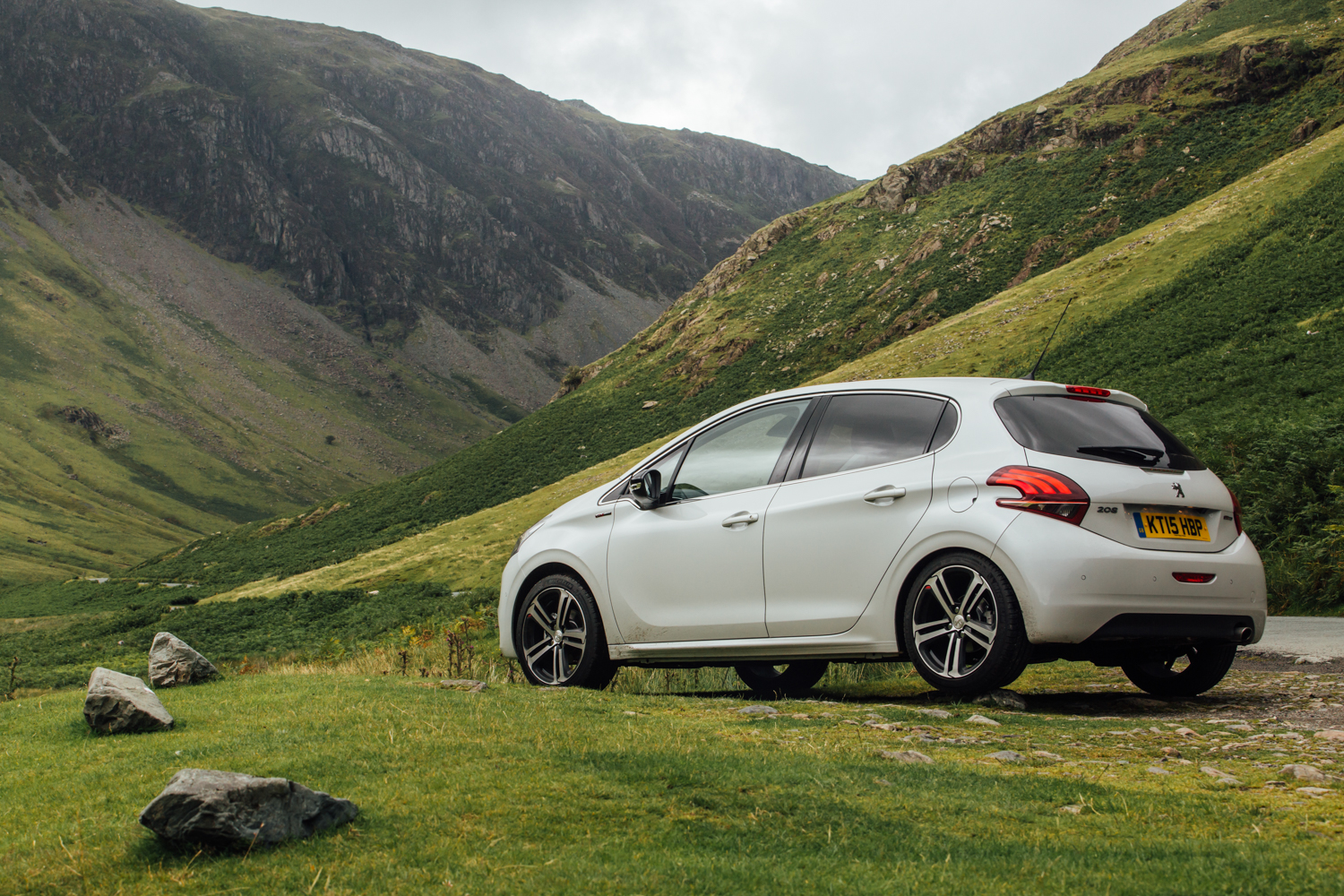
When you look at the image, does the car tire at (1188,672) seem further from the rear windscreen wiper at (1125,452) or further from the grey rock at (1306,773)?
the grey rock at (1306,773)

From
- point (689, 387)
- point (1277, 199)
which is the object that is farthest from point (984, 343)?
point (689, 387)

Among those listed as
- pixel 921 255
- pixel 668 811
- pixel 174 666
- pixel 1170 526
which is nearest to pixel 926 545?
pixel 1170 526

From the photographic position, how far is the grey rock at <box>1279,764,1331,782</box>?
153 inches

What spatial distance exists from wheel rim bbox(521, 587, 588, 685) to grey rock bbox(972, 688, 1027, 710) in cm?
305

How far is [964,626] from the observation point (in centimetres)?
573

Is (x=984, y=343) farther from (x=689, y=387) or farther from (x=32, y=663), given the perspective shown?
(x=32, y=663)

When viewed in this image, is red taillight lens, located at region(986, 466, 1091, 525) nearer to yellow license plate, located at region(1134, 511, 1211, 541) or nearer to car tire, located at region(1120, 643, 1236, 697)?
yellow license plate, located at region(1134, 511, 1211, 541)

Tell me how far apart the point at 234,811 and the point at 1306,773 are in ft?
13.9

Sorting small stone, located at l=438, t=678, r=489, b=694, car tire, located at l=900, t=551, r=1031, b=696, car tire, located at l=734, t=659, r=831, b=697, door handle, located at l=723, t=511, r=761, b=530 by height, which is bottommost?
car tire, located at l=734, t=659, r=831, b=697

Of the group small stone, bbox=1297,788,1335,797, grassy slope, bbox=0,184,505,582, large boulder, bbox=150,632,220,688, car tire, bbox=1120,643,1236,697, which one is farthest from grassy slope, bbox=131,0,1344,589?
grassy slope, bbox=0,184,505,582

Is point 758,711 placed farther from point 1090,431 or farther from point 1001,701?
point 1090,431

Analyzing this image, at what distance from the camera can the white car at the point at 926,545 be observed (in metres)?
5.49

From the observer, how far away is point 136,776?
414 cm

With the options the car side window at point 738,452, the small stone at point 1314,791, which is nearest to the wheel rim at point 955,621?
the car side window at point 738,452
